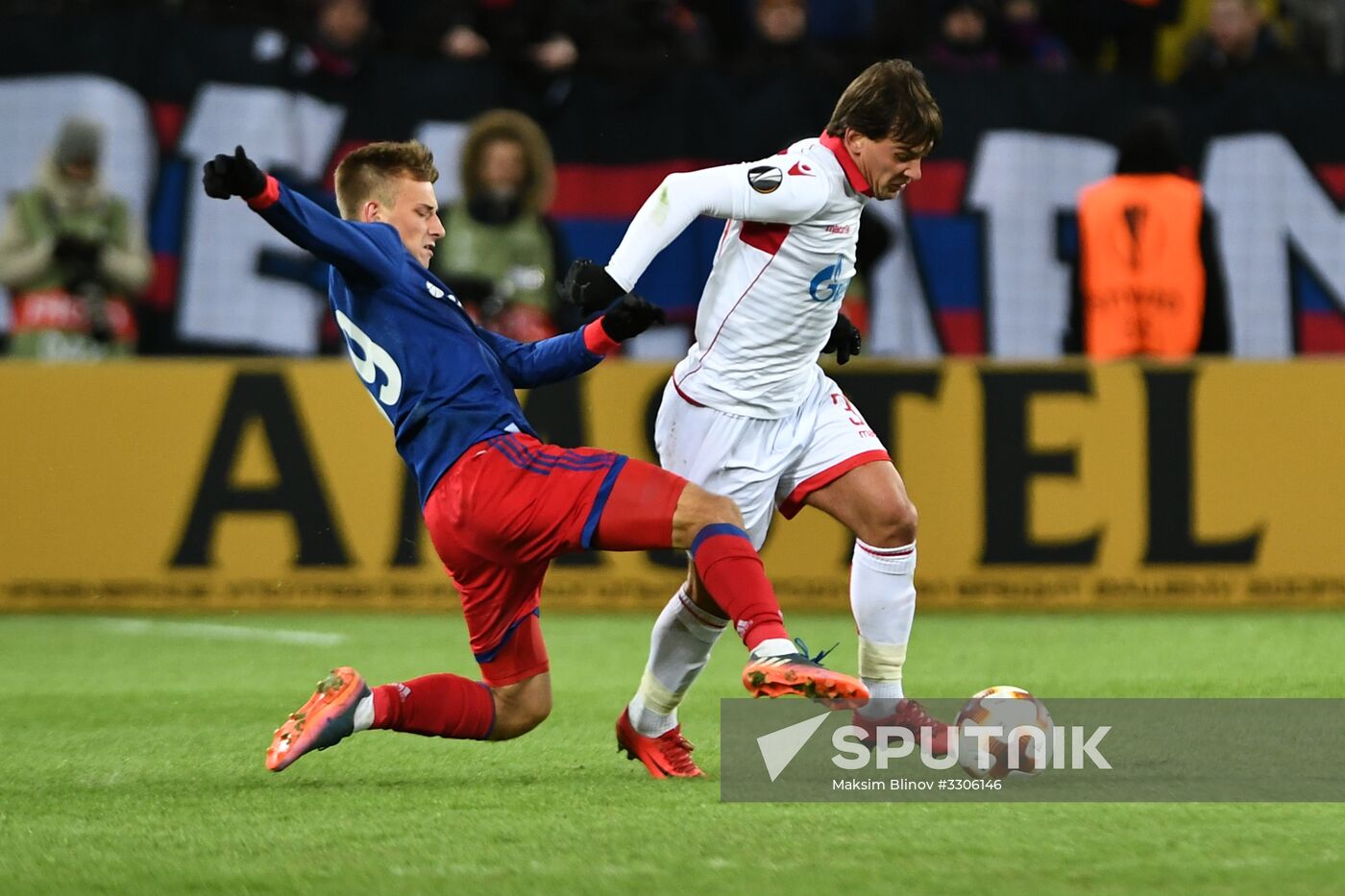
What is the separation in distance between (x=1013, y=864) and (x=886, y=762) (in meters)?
1.31

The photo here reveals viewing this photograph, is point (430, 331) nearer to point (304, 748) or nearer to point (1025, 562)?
point (304, 748)

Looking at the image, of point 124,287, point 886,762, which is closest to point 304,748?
point 886,762

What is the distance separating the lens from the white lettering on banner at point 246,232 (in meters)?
11.9

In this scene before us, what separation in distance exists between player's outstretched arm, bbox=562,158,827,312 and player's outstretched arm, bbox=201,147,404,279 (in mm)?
479

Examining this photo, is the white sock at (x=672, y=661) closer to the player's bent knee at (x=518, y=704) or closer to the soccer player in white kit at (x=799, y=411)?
the soccer player in white kit at (x=799, y=411)

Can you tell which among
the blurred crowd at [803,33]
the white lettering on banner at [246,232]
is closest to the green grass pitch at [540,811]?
the white lettering on banner at [246,232]

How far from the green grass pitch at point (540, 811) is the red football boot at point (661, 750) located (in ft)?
0.26

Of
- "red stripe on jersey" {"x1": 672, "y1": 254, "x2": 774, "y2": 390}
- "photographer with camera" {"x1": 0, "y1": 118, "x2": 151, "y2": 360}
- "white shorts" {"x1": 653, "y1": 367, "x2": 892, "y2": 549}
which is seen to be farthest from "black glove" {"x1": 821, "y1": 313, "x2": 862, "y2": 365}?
"photographer with camera" {"x1": 0, "y1": 118, "x2": 151, "y2": 360}

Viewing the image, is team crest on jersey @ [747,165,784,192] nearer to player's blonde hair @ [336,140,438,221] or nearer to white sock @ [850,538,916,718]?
player's blonde hair @ [336,140,438,221]

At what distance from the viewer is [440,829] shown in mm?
4531

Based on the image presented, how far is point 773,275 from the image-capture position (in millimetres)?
5516

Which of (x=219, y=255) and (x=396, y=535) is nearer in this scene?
(x=396, y=535)

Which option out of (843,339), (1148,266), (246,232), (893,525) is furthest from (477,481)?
(246,232)

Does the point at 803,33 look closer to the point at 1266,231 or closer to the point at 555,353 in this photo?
the point at 1266,231
